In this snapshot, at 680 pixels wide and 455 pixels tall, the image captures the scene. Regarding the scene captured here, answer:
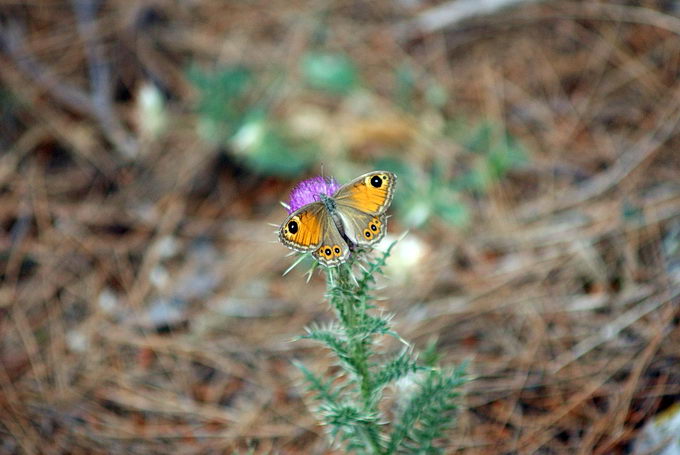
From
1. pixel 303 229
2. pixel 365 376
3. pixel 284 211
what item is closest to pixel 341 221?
A: pixel 303 229

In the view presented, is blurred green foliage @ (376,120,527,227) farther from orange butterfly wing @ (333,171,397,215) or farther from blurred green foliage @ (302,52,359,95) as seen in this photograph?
orange butterfly wing @ (333,171,397,215)

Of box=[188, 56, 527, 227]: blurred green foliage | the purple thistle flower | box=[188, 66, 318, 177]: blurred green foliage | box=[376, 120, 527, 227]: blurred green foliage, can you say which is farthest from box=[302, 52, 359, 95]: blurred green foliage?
the purple thistle flower

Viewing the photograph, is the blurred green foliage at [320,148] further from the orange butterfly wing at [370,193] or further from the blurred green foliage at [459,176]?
the orange butterfly wing at [370,193]

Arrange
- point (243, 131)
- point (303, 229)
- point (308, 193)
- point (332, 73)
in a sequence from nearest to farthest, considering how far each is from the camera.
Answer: point (303, 229)
point (308, 193)
point (243, 131)
point (332, 73)

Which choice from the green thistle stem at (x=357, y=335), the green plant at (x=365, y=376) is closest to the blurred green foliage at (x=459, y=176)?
the green plant at (x=365, y=376)

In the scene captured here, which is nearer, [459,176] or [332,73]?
[459,176]

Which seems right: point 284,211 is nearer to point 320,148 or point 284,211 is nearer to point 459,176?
point 320,148

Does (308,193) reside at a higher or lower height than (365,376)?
higher
